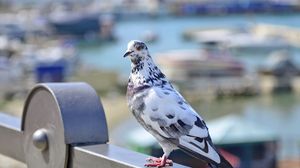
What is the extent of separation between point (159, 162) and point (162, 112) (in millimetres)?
68

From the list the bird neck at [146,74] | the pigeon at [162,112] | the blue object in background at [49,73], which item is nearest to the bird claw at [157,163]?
the pigeon at [162,112]

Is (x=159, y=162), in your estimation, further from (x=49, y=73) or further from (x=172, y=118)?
(x=49, y=73)

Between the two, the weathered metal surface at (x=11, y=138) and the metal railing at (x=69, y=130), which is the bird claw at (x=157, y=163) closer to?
the metal railing at (x=69, y=130)

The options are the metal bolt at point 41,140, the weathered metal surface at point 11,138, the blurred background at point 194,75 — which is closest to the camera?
the metal bolt at point 41,140

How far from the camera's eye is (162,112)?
0.99 m

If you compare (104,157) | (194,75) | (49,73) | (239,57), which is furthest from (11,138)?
(239,57)

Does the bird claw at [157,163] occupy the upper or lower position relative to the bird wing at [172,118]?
lower

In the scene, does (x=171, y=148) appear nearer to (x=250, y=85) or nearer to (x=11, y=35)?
(x=250, y=85)

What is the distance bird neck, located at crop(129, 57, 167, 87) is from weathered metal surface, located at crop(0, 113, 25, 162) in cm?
24

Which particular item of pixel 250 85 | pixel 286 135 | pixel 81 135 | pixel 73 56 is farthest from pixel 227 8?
pixel 81 135

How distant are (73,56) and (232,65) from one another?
6.29 metres

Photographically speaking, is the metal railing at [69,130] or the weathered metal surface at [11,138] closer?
the metal railing at [69,130]

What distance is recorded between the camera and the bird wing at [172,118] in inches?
38.2

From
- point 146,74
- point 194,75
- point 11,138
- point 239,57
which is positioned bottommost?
point 194,75
